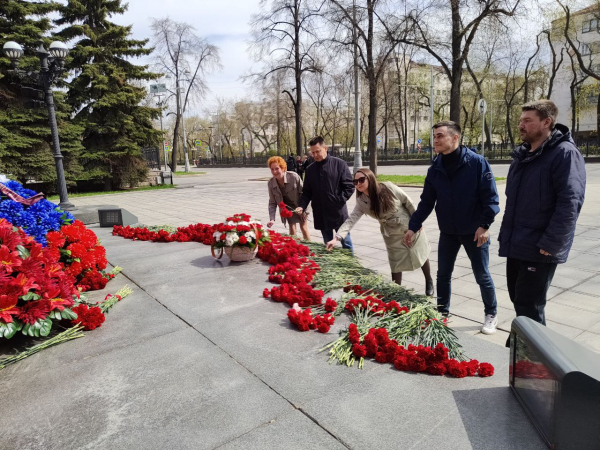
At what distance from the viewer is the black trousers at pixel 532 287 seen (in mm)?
2834

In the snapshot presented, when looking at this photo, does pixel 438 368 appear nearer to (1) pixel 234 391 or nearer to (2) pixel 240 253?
(1) pixel 234 391

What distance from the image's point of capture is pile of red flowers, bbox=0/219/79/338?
8.68 ft

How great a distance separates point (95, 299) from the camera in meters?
3.91

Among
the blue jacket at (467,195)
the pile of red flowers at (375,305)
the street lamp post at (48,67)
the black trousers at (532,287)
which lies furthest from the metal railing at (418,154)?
the pile of red flowers at (375,305)

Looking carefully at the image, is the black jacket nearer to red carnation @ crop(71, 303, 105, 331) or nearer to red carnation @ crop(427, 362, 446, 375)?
red carnation @ crop(71, 303, 105, 331)

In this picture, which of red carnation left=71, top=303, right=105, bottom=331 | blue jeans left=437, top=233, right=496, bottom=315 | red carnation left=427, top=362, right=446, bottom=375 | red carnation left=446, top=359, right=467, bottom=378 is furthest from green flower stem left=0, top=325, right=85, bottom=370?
blue jeans left=437, top=233, right=496, bottom=315

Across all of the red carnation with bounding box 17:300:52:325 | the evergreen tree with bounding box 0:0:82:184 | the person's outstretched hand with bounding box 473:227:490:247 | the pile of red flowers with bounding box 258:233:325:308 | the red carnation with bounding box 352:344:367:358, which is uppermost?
the evergreen tree with bounding box 0:0:82:184

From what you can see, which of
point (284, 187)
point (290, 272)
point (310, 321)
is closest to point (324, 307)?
point (310, 321)

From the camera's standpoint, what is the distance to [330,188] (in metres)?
5.09

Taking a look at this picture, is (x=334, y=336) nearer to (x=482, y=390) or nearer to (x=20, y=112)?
(x=482, y=390)

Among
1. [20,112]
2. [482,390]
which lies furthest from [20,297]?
[20,112]

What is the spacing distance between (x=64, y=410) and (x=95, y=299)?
1.88 meters

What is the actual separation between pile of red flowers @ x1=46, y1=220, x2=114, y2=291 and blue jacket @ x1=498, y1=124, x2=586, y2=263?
3686 mm

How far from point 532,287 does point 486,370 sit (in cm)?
87
